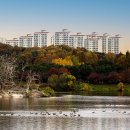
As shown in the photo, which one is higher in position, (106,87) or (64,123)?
(106,87)

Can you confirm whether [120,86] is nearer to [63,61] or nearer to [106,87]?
[106,87]

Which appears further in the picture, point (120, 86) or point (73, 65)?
point (73, 65)

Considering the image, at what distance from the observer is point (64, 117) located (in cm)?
4447

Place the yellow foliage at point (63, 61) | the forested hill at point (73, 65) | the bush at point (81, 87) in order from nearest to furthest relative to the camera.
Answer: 1. the bush at point (81, 87)
2. the forested hill at point (73, 65)
3. the yellow foliage at point (63, 61)

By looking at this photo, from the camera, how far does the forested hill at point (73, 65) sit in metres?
122

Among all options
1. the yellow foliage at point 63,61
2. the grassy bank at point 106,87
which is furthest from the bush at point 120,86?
the yellow foliage at point 63,61

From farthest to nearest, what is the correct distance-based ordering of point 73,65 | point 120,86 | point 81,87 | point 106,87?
point 73,65
point 106,87
point 120,86
point 81,87

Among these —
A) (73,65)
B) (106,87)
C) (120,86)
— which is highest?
(73,65)

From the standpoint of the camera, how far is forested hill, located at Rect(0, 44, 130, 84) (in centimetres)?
12200

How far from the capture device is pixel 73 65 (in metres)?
137

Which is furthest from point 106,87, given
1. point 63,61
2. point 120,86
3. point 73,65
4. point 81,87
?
point 63,61

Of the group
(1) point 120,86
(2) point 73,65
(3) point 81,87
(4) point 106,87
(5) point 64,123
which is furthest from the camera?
(2) point 73,65

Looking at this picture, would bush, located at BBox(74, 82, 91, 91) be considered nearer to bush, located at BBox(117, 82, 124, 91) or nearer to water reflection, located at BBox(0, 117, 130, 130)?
bush, located at BBox(117, 82, 124, 91)

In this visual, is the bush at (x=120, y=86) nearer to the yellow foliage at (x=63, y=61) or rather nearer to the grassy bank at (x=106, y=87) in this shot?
the grassy bank at (x=106, y=87)
